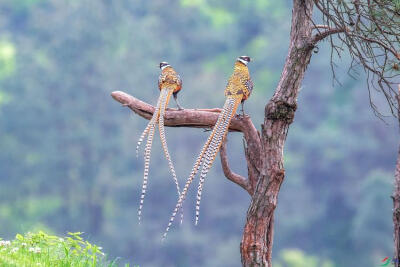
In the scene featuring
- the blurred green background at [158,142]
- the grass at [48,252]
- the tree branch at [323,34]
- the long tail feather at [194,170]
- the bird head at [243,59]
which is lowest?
the grass at [48,252]

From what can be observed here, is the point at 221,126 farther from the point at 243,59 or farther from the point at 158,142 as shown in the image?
the point at 158,142

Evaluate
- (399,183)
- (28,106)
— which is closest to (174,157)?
(28,106)

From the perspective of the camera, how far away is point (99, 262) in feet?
18.4

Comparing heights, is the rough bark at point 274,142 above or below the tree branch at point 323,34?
below

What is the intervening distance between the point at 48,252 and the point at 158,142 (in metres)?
21.5

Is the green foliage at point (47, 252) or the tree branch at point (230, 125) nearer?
the green foliage at point (47, 252)

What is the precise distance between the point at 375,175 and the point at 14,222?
11315mm

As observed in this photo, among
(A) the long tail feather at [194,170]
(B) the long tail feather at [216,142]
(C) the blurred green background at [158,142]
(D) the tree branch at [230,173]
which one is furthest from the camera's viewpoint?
(C) the blurred green background at [158,142]

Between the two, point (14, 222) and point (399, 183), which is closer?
point (399, 183)

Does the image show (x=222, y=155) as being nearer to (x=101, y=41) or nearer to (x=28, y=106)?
(x=28, y=106)

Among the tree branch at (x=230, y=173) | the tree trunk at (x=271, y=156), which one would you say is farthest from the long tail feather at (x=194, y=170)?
the tree branch at (x=230, y=173)

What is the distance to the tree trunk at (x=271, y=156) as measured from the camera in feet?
17.1

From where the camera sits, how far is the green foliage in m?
5.32

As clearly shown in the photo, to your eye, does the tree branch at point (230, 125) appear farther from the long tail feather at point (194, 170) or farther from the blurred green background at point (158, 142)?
the blurred green background at point (158, 142)
